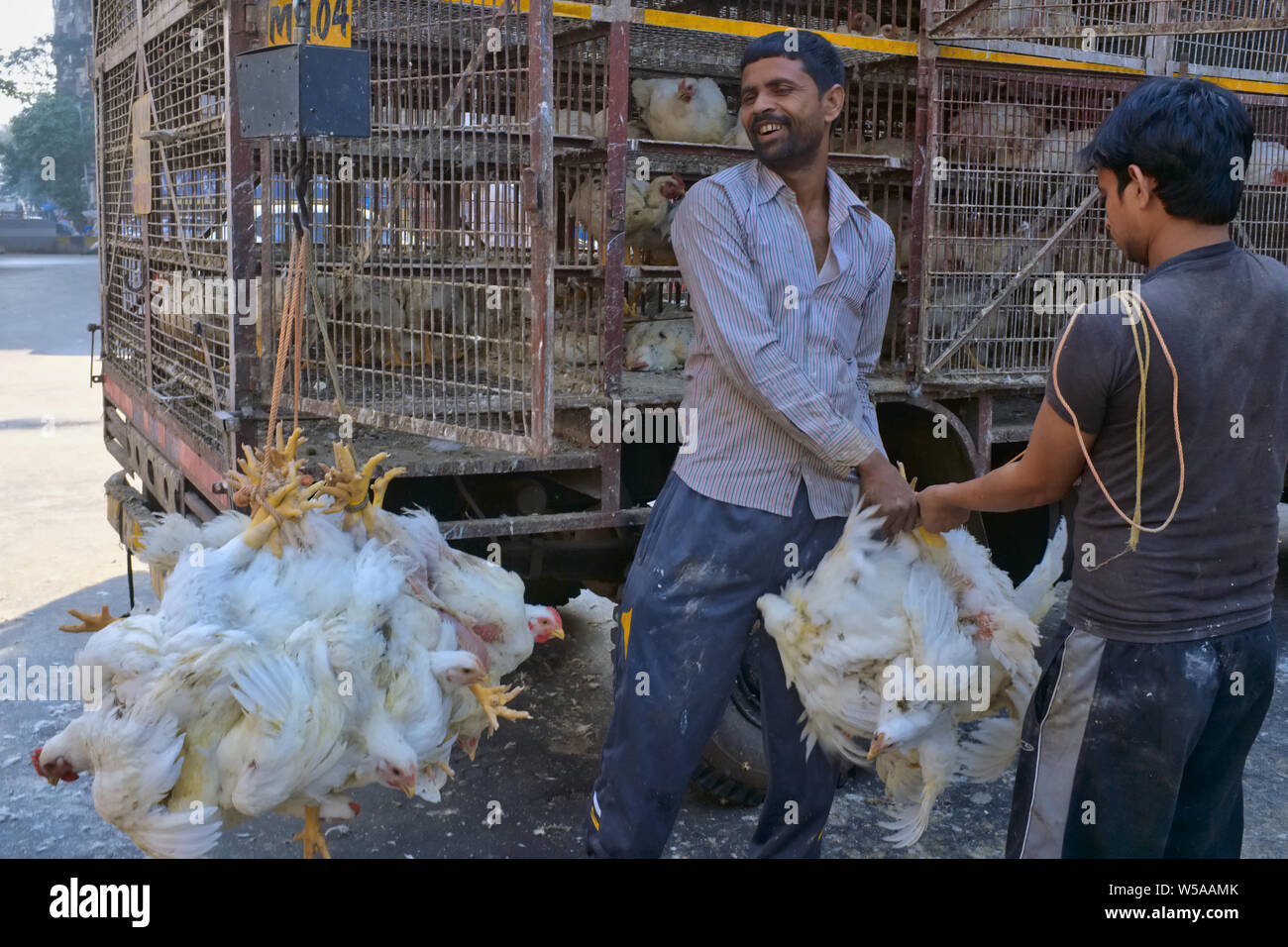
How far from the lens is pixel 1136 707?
2.09 m

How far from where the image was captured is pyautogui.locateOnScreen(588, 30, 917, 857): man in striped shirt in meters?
2.50

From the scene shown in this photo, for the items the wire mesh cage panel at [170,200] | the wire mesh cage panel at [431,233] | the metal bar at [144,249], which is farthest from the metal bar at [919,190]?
the metal bar at [144,249]

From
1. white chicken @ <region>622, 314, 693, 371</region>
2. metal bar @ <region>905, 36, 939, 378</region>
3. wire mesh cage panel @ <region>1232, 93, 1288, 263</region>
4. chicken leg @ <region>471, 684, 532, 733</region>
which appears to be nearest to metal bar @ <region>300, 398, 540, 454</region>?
chicken leg @ <region>471, 684, 532, 733</region>

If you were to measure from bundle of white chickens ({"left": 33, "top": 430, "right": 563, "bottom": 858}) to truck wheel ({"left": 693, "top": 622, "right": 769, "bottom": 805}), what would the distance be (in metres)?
1.31

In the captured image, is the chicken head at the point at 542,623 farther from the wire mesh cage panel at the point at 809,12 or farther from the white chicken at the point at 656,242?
the wire mesh cage panel at the point at 809,12

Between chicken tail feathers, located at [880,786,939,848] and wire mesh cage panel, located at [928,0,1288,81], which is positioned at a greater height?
wire mesh cage panel, located at [928,0,1288,81]

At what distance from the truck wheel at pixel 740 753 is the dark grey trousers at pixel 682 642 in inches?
41.2

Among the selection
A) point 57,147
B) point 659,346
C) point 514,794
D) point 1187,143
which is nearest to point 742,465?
point 1187,143

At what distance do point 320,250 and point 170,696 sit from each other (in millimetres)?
2574

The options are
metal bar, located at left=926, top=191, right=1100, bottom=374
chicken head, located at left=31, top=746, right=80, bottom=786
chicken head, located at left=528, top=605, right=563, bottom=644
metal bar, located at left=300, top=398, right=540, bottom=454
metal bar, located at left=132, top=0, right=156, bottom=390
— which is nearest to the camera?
chicken head, located at left=31, top=746, right=80, bottom=786

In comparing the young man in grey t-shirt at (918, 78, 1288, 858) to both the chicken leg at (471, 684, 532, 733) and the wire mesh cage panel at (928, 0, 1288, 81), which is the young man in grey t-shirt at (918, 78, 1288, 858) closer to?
the chicken leg at (471, 684, 532, 733)

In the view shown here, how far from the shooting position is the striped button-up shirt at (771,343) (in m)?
2.45

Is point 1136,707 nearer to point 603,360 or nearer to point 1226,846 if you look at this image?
point 1226,846

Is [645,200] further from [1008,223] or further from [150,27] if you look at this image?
[150,27]
